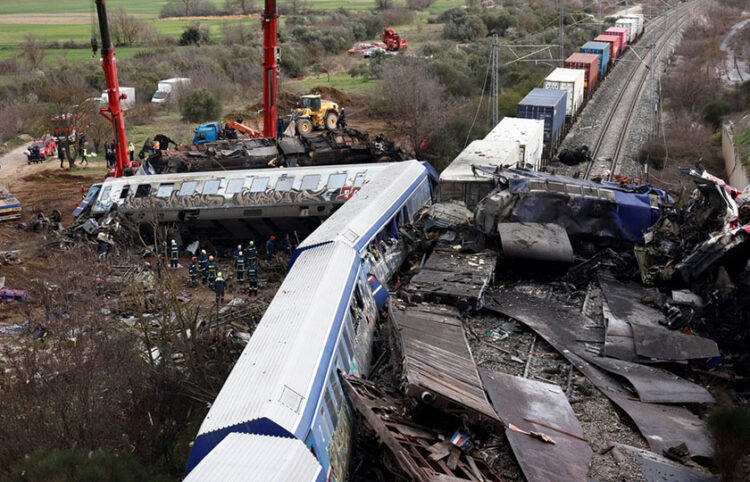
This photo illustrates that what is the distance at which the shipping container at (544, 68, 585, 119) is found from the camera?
4025cm

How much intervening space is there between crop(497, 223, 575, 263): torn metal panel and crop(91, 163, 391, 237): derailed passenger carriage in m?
7.11

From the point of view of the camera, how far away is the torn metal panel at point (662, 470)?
1122cm

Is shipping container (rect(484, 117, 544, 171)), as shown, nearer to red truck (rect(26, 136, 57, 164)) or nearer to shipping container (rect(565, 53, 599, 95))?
shipping container (rect(565, 53, 599, 95))

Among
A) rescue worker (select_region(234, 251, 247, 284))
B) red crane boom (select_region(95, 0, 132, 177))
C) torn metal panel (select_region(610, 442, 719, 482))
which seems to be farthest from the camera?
red crane boom (select_region(95, 0, 132, 177))

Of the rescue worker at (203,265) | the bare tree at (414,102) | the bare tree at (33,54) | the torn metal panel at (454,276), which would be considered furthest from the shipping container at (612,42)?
the bare tree at (33,54)

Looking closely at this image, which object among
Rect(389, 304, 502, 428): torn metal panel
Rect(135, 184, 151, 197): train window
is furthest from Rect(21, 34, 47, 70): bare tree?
Rect(389, 304, 502, 428): torn metal panel

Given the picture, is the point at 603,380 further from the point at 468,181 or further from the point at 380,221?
the point at 468,181

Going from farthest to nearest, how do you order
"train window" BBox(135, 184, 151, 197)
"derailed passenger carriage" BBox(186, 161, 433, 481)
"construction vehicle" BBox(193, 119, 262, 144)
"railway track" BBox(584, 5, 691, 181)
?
1. "construction vehicle" BBox(193, 119, 262, 144)
2. "railway track" BBox(584, 5, 691, 181)
3. "train window" BBox(135, 184, 151, 197)
4. "derailed passenger carriage" BBox(186, 161, 433, 481)

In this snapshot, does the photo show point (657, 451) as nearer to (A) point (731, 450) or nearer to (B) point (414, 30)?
(A) point (731, 450)

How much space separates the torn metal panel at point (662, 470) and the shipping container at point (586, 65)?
3792 centimetres

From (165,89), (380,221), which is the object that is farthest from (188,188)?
(165,89)

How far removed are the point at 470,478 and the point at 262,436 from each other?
10.9 feet

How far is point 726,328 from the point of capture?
15.6m

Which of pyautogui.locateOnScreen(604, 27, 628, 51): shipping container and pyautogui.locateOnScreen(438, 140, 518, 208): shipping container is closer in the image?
pyautogui.locateOnScreen(438, 140, 518, 208): shipping container
